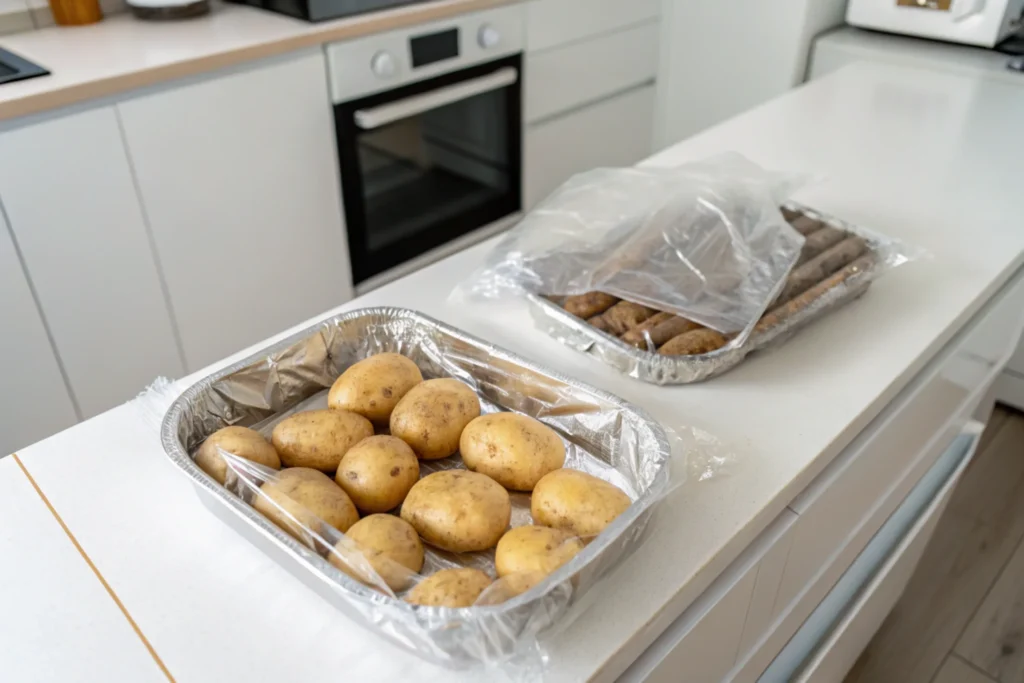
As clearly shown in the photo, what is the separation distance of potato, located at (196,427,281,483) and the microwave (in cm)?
163

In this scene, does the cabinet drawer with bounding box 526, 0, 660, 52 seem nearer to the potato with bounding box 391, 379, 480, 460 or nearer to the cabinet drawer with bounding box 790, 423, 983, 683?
the cabinet drawer with bounding box 790, 423, 983, 683

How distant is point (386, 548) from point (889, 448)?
56 centimetres

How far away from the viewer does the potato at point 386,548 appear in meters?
0.48

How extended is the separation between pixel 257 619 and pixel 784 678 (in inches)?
24.0

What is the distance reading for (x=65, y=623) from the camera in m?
0.52

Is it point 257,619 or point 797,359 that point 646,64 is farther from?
point 257,619

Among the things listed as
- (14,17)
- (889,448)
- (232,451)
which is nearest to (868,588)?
(889,448)

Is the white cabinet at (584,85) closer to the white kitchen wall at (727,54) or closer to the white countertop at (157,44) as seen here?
the white kitchen wall at (727,54)

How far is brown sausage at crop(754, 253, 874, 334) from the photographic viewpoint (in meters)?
0.74

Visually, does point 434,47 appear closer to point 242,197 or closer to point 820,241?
point 242,197

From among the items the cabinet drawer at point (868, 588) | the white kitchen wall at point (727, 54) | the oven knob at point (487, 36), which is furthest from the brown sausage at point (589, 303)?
the white kitchen wall at point (727, 54)

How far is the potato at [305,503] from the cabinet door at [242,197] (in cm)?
106

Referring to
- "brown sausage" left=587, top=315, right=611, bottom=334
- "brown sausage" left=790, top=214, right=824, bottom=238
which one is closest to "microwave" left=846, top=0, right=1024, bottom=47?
"brown sausage" left=790, top=214, right=824, bottom=238

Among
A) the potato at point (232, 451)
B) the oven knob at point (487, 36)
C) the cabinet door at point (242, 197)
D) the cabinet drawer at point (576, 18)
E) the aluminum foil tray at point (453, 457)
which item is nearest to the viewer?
the aluminum foil tray at point (453, 457)
